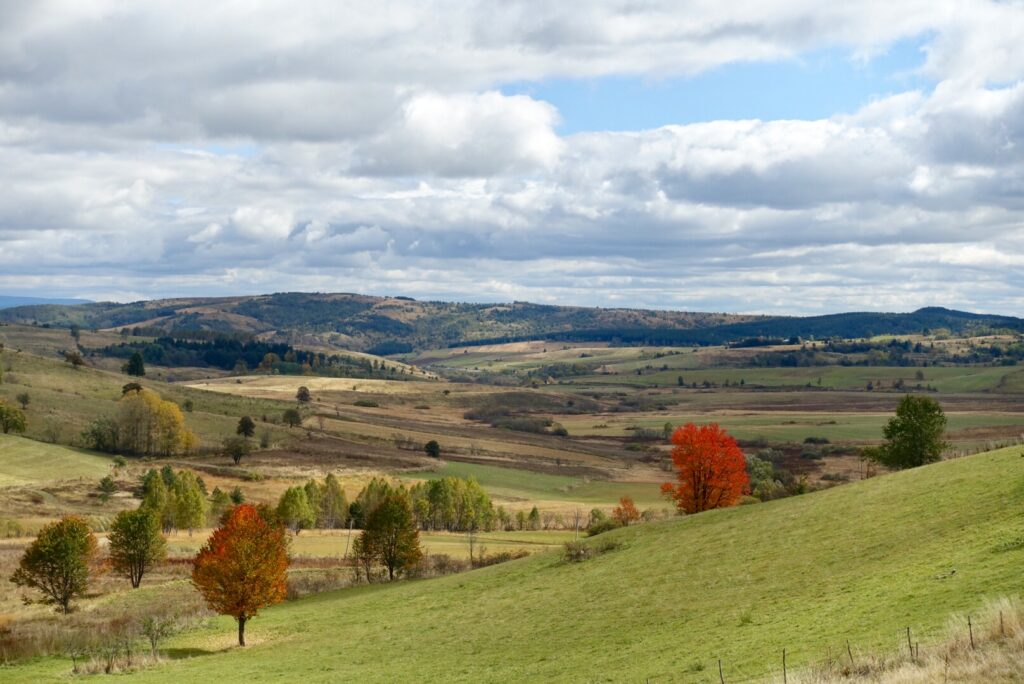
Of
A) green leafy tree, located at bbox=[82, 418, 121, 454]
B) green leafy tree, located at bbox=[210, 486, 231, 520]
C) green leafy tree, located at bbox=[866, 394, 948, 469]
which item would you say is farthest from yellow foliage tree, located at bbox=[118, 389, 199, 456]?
green leafy tree, located at bbox=[866, 394, 948, 469]

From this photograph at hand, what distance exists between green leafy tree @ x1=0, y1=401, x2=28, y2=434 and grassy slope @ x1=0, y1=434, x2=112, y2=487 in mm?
10020

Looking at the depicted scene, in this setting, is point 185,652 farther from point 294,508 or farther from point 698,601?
point 294,508

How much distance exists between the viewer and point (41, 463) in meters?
134

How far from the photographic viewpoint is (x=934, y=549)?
33.6m

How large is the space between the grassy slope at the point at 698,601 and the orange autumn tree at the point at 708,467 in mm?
22095

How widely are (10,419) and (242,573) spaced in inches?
4882

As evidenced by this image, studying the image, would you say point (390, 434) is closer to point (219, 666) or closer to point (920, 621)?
point (219, 666)

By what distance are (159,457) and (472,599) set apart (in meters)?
126

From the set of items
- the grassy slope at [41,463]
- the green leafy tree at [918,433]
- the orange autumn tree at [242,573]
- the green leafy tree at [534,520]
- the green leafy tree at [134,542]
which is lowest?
the green leafy tree at [534,520]

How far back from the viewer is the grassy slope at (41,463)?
127 m

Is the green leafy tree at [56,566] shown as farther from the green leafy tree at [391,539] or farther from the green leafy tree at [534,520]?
the green leafy tree at [534,520]

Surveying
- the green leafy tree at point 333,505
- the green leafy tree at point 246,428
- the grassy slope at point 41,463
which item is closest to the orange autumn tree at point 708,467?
the green leafy tree at point 333,505

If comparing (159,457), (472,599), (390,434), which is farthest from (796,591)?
(390,434)

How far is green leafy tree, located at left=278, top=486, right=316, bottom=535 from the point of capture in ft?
354
